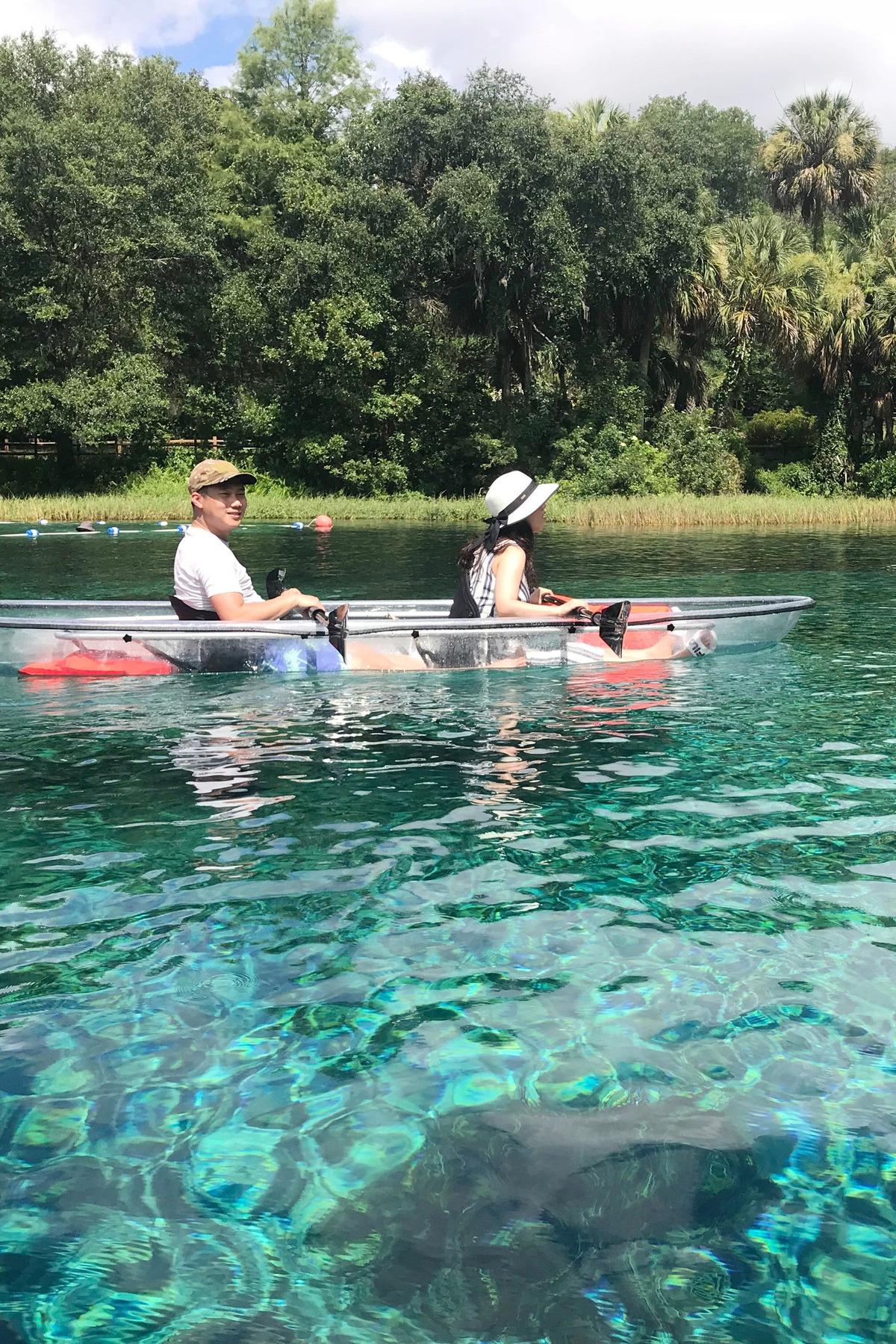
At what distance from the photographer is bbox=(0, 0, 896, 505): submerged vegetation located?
37.0 m

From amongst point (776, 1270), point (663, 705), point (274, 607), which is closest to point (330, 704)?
point (274, 607)

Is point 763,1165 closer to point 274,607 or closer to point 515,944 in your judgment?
point 515,944

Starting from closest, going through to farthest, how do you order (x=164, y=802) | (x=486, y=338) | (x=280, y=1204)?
(x=280, y=1204) < (x=164, y=802) < (x=486, y=338)

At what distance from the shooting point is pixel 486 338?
41094 mm

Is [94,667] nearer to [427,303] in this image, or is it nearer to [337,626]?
[337,626]

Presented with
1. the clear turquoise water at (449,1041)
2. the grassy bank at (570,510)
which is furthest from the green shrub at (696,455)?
the clear turquoise water at (449,1041)

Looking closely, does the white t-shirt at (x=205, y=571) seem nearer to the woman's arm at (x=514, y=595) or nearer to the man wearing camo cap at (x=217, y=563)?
the man wearing camo cap at (x=217, y=563)

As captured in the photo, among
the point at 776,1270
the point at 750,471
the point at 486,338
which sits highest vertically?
the point at 486,338

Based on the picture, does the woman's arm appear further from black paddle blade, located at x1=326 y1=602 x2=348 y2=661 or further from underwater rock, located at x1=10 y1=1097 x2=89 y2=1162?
underwater rock, located at x1=10 y1=1097 x2=89 y2=1162

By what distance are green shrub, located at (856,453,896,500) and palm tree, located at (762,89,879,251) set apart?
1364cm

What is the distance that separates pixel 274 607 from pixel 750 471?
35.8 meters

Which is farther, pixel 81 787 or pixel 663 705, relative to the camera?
pixel 663 705

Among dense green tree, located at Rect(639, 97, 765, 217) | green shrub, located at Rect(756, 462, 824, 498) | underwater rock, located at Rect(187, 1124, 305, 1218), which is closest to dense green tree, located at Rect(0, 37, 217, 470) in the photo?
dense green tree, located at Rect(639, 97, 765, 217)

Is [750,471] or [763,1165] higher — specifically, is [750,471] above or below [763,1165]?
above
